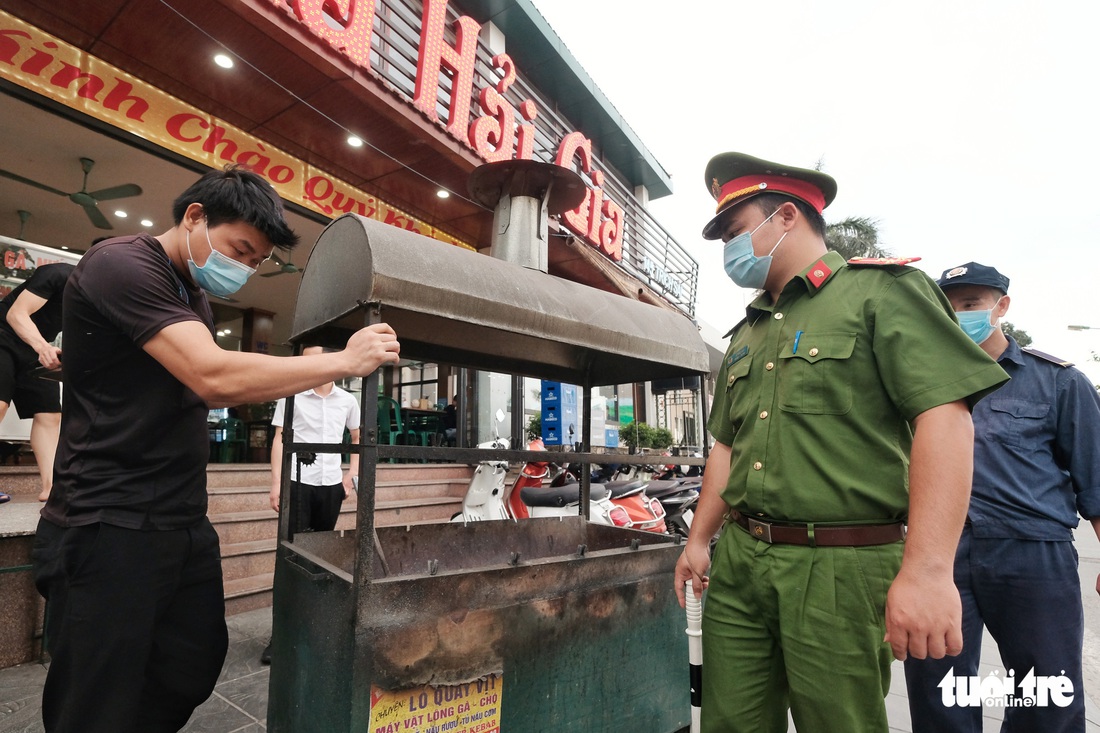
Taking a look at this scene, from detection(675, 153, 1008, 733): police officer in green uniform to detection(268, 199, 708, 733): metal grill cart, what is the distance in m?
0.77

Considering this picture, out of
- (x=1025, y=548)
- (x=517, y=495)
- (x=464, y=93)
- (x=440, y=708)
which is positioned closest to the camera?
(x=440, y=708)

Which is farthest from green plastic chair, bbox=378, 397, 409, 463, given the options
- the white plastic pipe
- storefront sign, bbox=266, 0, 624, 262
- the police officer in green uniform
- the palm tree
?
the palm tree

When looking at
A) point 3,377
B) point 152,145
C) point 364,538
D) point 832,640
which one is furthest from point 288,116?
point 832,640

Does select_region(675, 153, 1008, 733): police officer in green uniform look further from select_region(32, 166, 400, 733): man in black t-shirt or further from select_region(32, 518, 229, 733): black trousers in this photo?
select_region(32, 518, 229, 733): black trousers

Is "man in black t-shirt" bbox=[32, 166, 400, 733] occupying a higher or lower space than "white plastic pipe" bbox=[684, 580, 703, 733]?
higher

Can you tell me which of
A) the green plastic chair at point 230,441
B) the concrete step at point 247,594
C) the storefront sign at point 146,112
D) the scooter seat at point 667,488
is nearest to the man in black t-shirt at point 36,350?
the concrete step at point 247,594

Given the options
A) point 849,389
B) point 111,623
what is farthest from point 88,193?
point 849,389

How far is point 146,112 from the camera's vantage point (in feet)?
16.2

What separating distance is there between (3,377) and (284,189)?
3126mm

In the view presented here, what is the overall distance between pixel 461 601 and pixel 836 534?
4.42 ft

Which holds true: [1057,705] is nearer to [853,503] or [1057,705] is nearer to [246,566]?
[853,503]

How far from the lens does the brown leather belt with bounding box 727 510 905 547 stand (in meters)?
1.55

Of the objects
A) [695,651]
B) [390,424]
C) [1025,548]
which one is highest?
[390,424]

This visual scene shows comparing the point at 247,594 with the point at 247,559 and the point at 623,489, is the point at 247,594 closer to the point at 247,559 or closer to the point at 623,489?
the point at 247,559
